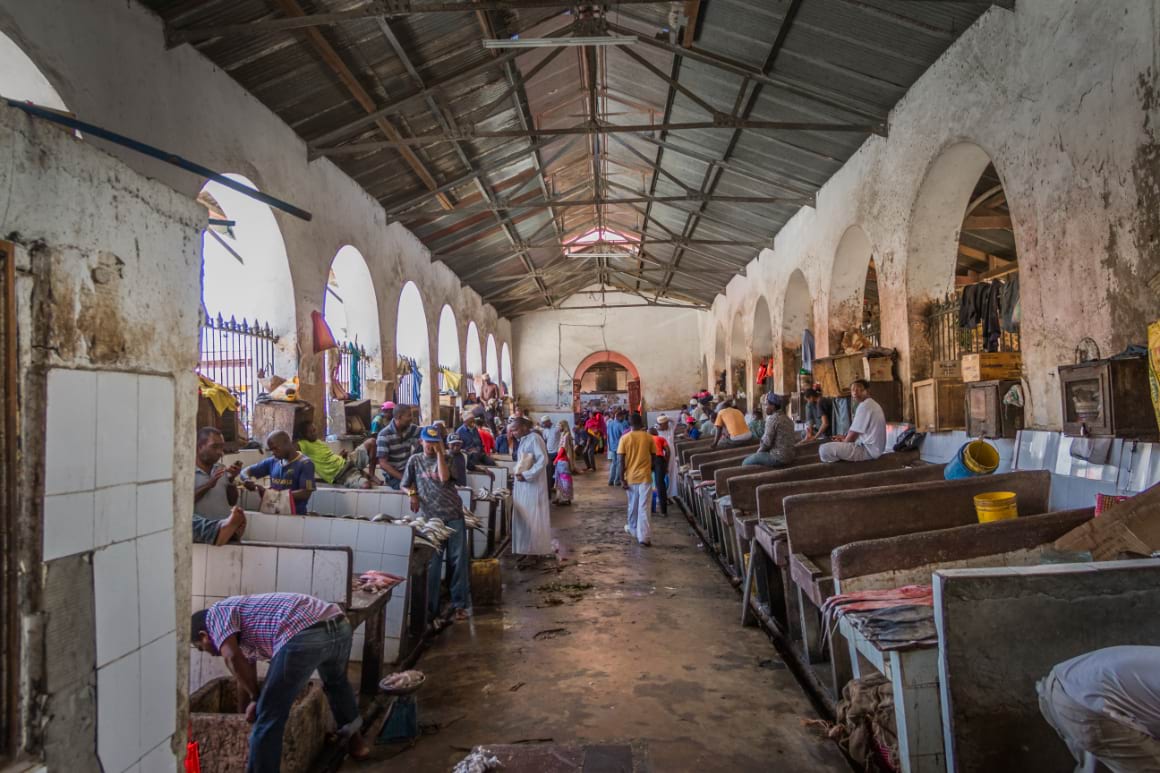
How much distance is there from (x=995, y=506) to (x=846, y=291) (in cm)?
671

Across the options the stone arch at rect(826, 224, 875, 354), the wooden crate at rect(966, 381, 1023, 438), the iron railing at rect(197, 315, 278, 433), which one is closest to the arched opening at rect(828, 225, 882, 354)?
the stone arch at rect(826, 224, 875, 354)

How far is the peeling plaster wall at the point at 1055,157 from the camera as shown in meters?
4.20

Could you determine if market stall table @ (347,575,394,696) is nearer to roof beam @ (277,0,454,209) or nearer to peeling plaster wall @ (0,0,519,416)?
peeling plaster wall @ (0,0,519,416)

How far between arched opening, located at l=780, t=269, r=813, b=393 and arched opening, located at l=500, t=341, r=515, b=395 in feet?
32.8

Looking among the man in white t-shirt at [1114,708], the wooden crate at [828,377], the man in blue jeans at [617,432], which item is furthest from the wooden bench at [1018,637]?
the man in blue jeans at [617,432]

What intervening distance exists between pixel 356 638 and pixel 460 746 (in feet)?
3.97

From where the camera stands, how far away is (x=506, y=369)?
22.6 meters

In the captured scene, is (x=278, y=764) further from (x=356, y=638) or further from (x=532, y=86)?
(x=532, y=86)

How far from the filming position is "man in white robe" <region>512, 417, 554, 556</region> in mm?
7289

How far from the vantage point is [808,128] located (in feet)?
25.8

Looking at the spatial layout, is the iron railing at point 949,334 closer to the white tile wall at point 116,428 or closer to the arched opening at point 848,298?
the arched opening at point 848,298

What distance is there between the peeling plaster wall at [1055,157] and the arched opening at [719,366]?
11974 mm

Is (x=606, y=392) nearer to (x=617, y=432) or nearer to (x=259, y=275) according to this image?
(x=617, y=432)

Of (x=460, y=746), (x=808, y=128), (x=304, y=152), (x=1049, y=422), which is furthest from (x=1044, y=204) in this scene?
(x=304, y=152)
